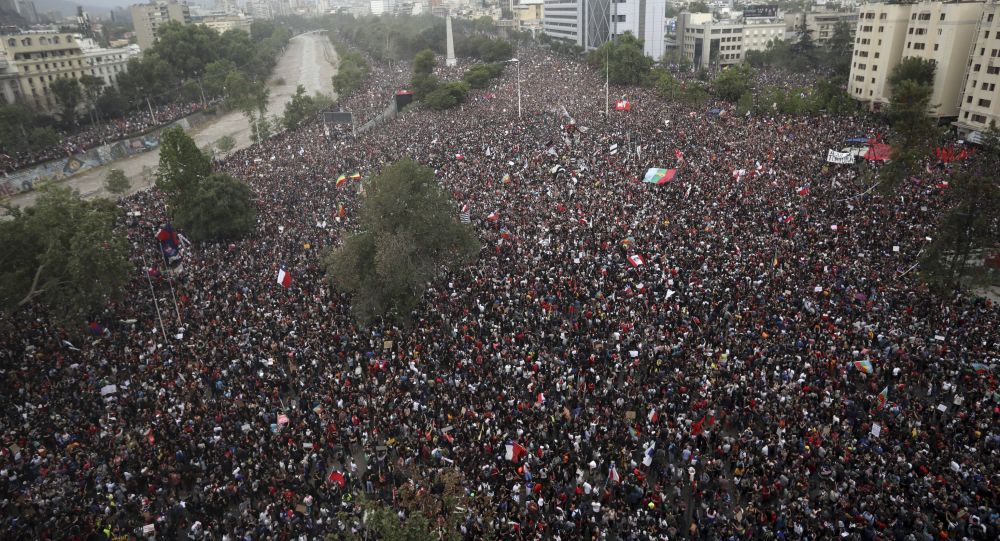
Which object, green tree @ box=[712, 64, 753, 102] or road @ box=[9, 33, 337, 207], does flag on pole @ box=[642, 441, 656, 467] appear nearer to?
road @ box=[9, 33, 337, 207]

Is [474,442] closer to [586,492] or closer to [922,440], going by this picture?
[586,492]

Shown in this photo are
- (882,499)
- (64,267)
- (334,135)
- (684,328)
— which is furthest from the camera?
(334,135)

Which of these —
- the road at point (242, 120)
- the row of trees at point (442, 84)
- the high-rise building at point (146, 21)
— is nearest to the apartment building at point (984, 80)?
the row of trees at point (442, 84)

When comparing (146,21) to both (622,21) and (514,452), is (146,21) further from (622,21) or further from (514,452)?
(514,452)

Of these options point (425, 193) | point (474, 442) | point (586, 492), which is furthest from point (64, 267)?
point (586, 492)

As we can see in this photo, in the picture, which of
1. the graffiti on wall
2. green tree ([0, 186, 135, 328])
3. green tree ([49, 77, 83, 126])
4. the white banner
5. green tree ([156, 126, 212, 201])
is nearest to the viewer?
green tree ([0, 186, 135, 328])

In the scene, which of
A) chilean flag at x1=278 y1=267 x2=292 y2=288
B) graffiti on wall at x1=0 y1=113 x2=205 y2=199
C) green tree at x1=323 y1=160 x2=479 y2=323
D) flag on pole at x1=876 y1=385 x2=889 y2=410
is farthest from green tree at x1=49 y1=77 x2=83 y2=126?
flag on pole at x1=876 y1=385 x2=889 y2=410

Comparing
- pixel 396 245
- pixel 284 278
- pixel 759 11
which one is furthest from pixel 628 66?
pixel 396 245
